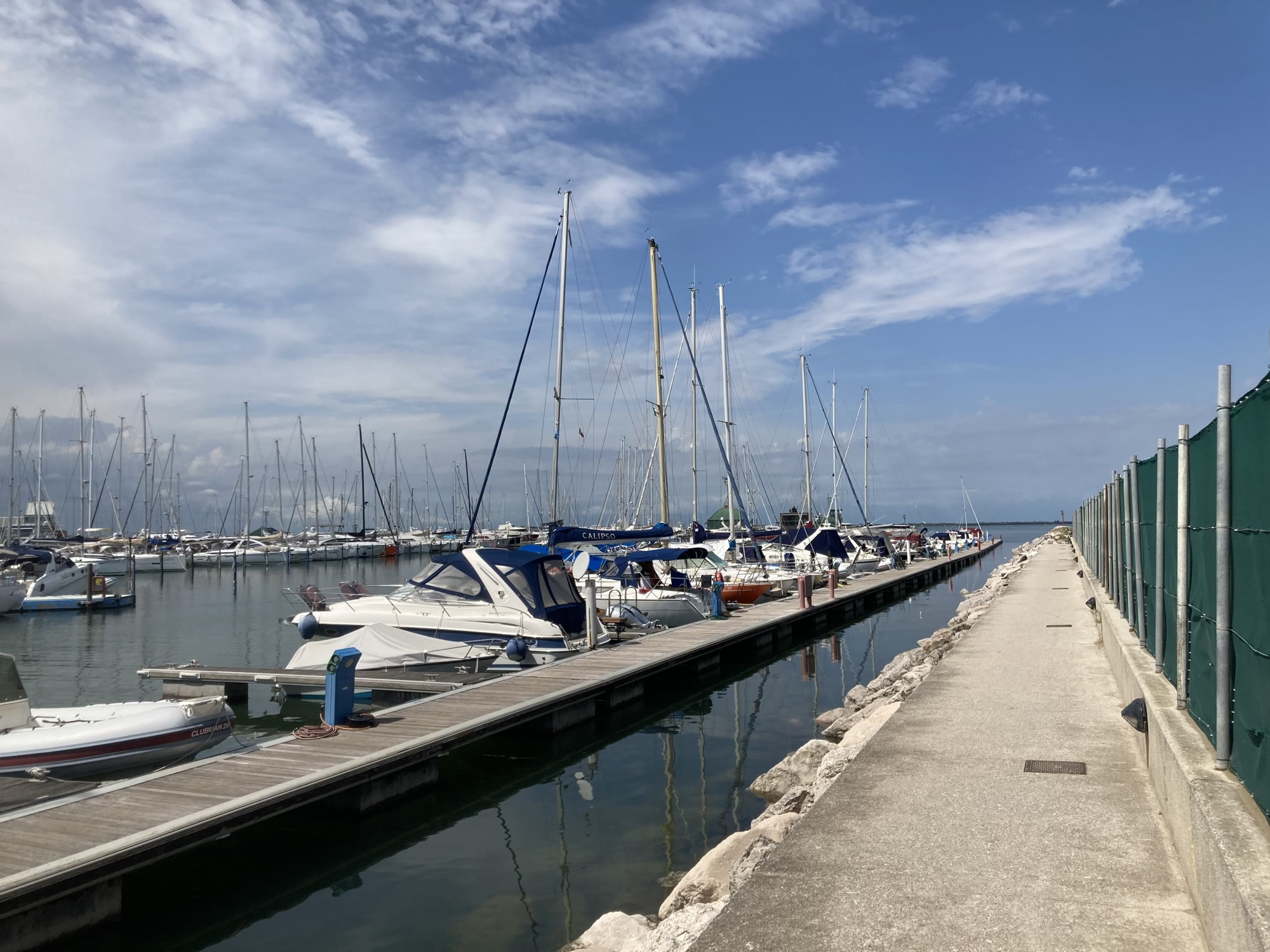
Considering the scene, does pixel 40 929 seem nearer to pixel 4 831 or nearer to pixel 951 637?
pixel 4 831

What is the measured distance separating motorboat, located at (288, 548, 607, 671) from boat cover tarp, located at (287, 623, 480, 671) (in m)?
0.32

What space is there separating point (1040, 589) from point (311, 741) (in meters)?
23.3

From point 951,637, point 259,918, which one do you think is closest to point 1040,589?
point 951,637

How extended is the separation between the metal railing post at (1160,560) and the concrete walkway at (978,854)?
0.87 metres

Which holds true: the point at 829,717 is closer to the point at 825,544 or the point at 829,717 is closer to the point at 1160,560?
the point at 1160,560

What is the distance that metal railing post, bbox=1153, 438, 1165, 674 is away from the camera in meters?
7.92

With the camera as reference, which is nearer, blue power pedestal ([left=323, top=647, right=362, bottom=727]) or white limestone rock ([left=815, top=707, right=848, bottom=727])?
blue power pedestal ([left=323, top=647, right=362, bottom=727])

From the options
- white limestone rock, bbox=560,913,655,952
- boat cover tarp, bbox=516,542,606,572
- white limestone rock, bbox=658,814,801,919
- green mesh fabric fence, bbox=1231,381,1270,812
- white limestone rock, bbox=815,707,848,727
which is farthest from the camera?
boat cover tarp, bbox=516,542,606,572

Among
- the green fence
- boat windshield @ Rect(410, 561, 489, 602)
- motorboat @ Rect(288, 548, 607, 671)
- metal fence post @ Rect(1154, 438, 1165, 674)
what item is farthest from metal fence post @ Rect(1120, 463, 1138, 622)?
boat windshield @ Rect(410, 561, 489, 602)

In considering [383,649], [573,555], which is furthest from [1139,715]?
[573,555]

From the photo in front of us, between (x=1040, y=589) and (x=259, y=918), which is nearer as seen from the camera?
(x=259, y=918)

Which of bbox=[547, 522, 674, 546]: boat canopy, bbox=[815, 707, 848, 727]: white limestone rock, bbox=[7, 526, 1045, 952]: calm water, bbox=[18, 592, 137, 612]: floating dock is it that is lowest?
bbox=[18, 592, 137, 612]: floating dock

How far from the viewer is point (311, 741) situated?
38.4ft

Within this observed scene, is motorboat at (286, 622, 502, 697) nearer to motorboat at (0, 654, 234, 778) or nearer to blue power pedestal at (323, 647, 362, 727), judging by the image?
motorboat at (0, 654, 234, 778)
